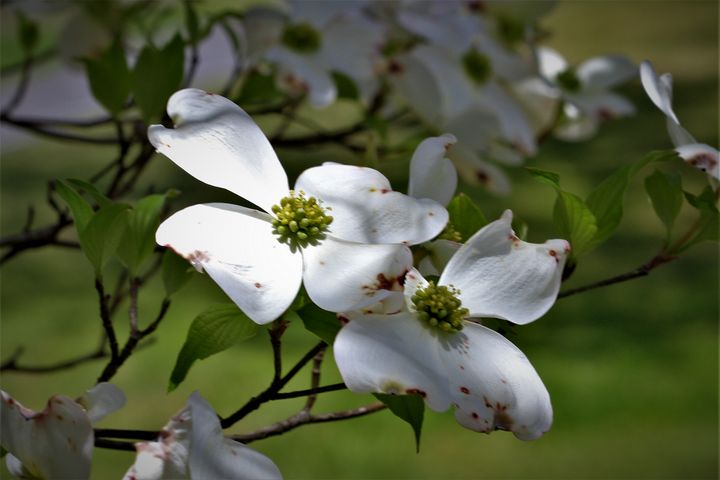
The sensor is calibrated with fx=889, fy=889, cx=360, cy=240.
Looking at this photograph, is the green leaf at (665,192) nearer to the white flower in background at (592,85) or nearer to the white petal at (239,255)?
the white petal at (239,255)

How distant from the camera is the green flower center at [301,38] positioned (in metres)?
0.95

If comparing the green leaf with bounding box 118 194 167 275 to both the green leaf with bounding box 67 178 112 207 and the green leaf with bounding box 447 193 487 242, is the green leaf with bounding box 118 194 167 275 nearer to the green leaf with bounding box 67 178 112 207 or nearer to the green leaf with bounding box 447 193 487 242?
the green leaf with bounding box 67 178 112 207

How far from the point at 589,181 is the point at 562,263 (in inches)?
97.6

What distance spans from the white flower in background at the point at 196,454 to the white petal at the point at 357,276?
0.08 meters

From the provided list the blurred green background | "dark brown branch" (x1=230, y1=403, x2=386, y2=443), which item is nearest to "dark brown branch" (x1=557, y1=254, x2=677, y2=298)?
"dark brown branch" (x1=230, y1=403, x2=386, y2=443)

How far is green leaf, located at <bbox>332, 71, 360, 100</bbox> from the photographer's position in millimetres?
991

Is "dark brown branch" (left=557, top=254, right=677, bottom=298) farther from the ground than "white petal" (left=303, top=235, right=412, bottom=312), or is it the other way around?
"white petal" (left=303, top=235, right=412, bottom=312)

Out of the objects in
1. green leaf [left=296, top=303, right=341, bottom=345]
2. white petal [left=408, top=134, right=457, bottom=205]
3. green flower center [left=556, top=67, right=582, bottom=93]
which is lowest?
green flower center [left=556, top=67, right=582, bottom=93]

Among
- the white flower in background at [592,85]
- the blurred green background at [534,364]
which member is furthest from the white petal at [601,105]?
the blurred green background at [534,364]

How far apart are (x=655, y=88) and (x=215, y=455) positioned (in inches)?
13.4

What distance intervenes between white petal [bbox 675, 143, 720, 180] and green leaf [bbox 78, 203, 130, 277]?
0.31 m

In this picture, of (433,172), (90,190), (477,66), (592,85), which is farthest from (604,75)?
(90,190)

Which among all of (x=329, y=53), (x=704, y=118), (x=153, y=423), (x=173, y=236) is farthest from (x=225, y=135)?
(x=704, y=118)

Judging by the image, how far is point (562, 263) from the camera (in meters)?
0.46
